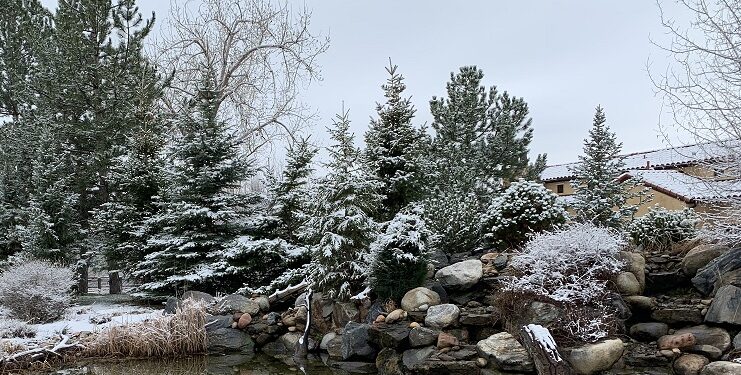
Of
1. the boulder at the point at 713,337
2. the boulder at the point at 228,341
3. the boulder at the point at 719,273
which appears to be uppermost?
the boulder at the point at 719,273

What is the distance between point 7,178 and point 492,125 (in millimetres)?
13141

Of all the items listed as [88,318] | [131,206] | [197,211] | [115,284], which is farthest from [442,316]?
[115,284]

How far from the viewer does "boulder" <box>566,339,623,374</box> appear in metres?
5.42

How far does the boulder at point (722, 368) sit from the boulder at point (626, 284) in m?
1.61

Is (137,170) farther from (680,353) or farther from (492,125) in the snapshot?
(680,353)

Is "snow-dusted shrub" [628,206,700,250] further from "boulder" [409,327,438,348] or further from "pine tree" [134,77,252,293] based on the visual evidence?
"pine tree" [134,77,252,293]

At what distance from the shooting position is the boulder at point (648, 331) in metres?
6.09

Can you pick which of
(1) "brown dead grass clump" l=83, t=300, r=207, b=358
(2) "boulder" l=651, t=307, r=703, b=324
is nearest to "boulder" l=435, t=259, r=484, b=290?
(2) "boulder" l=651, t=307, r=703, b=324

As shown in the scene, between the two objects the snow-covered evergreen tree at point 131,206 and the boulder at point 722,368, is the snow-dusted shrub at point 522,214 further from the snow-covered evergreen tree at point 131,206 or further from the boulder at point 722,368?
the snow-covered evergreen tree at point 131,206

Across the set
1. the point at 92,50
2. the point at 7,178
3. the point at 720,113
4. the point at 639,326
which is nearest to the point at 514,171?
the point at 720,113

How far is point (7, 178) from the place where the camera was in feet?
47.7

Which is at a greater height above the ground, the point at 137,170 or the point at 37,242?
the point at 137,170

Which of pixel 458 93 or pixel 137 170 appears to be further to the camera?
pixel 458 93

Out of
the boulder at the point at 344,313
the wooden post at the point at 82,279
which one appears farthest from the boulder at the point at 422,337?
the wooden post at the point at 82,279
